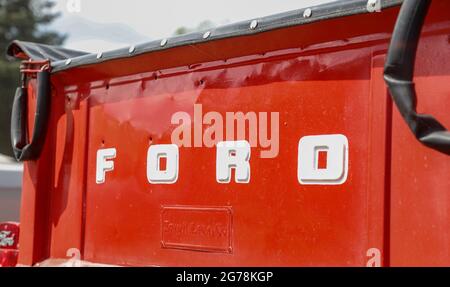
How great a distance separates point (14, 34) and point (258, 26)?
25711 mm

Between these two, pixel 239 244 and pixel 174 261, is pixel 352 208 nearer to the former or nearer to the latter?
pixel 239 244

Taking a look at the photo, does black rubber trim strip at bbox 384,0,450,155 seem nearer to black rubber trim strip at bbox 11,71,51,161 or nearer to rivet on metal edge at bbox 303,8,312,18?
rivet on metal edge at bbox 303,8,312,18

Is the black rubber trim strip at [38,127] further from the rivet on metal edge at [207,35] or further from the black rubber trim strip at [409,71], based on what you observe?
the black rubber trim strip at [409,71]

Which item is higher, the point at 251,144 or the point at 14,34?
the point at 14,34

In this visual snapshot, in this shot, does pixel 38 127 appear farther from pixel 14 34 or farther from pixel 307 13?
pixel 14 34

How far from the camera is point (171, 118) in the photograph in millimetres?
2764

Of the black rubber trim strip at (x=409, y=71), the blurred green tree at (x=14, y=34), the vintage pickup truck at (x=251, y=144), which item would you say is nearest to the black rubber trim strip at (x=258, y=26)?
the vintage pickup truck at (x=251, y=144)

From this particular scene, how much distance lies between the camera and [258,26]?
7.71 ft

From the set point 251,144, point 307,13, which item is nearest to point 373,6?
point 307,13

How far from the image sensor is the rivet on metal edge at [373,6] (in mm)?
1985

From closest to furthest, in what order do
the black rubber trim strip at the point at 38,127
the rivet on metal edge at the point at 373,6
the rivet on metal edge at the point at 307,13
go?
the rivet on metal edge at the point at 373,6, the rivet on metal edge at the point at 307,13, the black rubber trim strip at the point at 38,127

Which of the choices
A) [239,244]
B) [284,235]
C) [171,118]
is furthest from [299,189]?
[171,118]

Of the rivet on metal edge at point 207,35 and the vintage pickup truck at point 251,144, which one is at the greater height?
the rivet on metal edge at point 207,35

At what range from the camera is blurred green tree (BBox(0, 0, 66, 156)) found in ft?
76.9
